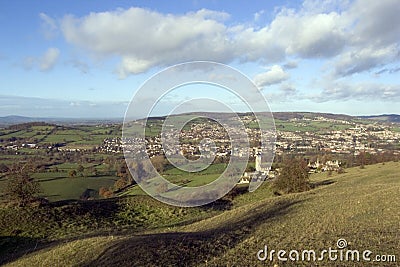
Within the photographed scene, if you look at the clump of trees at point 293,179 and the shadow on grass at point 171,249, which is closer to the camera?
the shadow on grass at point 171,249

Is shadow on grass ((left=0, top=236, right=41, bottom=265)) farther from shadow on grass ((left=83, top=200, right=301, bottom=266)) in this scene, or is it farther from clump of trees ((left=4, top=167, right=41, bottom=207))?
shadow on grass ((left=83, top=200, right=301, bottom=266))

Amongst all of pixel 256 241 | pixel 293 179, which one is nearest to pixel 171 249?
pixel 256 241

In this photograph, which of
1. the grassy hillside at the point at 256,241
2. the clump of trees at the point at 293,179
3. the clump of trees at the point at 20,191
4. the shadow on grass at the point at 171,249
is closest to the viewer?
the shadow on grass at the point at 171,249

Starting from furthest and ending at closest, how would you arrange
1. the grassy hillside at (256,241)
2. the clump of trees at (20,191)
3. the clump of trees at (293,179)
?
the clump of trees at (293,179) < the clump of trees at (20,191) < the grassy hillside at (256,241)

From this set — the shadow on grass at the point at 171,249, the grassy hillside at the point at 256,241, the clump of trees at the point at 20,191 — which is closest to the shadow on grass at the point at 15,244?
the clump of trees at the point at 20,191

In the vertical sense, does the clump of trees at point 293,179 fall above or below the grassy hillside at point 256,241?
below

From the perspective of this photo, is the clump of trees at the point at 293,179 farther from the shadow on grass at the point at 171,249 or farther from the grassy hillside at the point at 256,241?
the shadow on grass at the point at 171,249

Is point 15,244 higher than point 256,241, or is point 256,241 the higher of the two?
point 256,241

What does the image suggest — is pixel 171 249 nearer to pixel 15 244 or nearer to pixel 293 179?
pixel 15 244

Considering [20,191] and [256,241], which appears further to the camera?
[20,191]

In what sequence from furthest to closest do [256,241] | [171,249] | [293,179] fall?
[293,179] → [256,241] → [171,249]

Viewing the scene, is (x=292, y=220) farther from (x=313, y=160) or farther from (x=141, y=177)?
(x=313, y=160)
